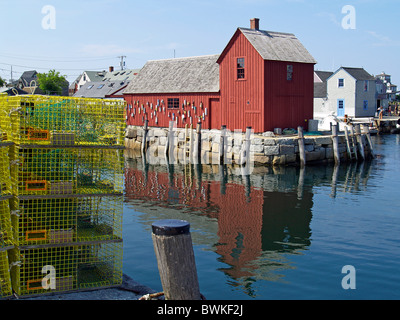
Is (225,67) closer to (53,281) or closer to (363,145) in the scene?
(363,145)

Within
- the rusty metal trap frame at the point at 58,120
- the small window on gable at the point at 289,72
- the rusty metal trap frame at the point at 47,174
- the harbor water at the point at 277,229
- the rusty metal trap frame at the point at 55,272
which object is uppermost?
the small window on gable at the point at 289,72

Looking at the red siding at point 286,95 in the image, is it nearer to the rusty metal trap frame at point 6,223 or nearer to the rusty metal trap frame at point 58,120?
the rusty metal trap frame at point 58,120

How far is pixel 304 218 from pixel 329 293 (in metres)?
6.40

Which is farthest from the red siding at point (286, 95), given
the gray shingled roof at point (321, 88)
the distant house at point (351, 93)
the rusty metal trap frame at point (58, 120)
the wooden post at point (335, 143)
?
the gray shingled roof at point (321, 88)

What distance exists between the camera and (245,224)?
14656 millimetres

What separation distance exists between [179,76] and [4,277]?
3078cm

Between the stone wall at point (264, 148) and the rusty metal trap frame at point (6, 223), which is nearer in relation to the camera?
the rusty metal trap frame at point (6, 223)

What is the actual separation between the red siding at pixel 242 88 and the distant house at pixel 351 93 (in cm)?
3211

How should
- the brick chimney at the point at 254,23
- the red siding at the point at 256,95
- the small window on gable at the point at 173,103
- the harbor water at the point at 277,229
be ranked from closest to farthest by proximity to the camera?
the harbor water at the point at 277,229 < the red siding at the point at 256,95 < the brick chimney at the point at 254,23 < the small window on gable at the point at 173,103

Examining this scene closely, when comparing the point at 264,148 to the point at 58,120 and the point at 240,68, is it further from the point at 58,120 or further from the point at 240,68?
the point at 58,120

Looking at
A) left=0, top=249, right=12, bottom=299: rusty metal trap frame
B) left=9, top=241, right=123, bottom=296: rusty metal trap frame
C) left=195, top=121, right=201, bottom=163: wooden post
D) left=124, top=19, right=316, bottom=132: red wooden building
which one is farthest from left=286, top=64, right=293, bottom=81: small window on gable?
left=0, top=249, right=12, bottom=299: rusty metal trap frame

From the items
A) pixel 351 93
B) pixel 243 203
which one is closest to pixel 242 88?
pixel 243 203

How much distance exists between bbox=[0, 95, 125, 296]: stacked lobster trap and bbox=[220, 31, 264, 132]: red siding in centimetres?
2281

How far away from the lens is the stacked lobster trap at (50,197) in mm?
6785
